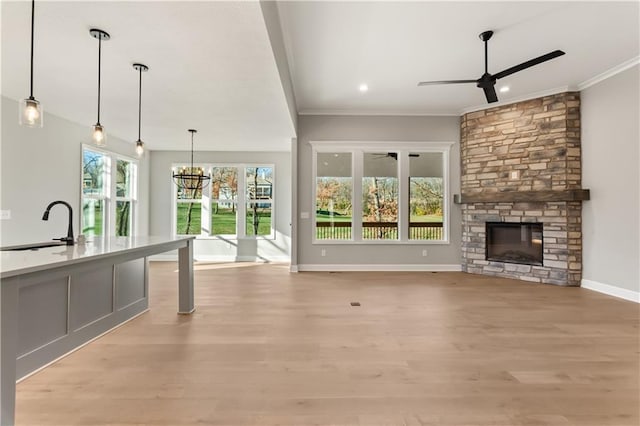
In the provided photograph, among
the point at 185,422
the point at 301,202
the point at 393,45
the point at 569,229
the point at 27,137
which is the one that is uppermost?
the point at 393,45

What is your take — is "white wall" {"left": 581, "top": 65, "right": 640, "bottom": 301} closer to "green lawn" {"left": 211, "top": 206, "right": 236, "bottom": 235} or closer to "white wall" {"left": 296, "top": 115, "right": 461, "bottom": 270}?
"white wall" {"left": 296, "top": 115, "right": 461, "bottom": 270}

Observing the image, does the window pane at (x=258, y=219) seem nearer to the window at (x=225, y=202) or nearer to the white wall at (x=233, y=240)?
the white wall at (x=233, y=240)

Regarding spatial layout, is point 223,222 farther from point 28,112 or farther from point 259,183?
point 28,112

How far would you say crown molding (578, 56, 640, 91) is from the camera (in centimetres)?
408

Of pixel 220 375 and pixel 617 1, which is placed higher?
pixel 617 1

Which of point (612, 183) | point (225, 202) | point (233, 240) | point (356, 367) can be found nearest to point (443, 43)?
point (612, 183)

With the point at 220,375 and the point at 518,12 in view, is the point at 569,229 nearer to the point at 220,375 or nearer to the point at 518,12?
the point at 518,12

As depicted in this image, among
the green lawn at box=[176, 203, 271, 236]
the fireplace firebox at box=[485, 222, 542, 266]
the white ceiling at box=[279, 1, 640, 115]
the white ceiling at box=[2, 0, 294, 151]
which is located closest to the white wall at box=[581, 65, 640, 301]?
Result: the white ceiling at box=[279, 1, 640, 115]

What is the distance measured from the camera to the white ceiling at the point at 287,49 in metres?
2.50

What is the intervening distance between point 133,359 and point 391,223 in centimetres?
488

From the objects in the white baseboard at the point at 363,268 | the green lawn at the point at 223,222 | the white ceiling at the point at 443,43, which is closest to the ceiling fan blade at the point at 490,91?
the white ceiling at the point at 443,43

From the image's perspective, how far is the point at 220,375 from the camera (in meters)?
2.15

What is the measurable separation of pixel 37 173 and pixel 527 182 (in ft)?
25.8

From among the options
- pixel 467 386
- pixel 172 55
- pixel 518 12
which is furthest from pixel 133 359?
pixel 518 12
